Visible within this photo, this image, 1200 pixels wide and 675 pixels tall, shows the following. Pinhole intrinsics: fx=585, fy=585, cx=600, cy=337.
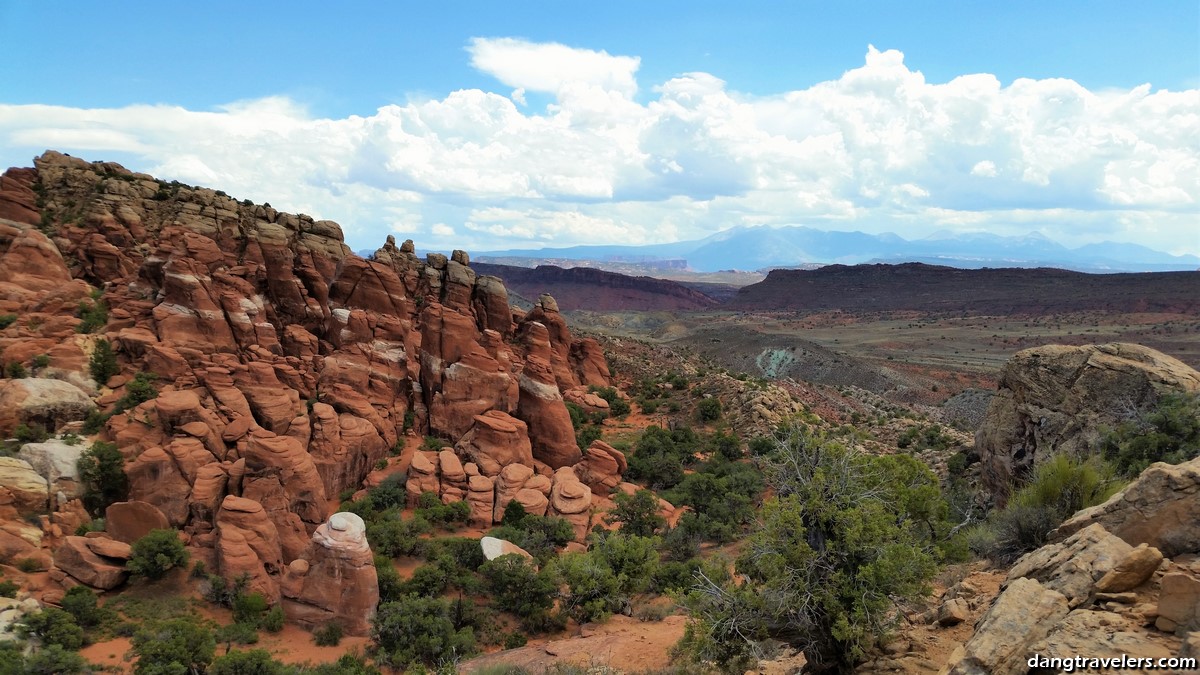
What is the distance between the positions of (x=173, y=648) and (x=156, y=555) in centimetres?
477

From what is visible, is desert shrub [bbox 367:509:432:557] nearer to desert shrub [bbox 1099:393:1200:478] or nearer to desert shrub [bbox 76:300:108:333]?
desert shrub [bbox 76:300:108:333]

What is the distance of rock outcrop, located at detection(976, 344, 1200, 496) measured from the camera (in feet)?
54.3

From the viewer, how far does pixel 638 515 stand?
23828mm

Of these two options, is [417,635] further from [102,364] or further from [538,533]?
[102,364]

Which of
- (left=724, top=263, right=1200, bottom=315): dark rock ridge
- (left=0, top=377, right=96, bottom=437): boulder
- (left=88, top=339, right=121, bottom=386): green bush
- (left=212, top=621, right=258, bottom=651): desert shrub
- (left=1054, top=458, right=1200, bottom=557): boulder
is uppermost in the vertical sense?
(left=724, top=263, right=1200, bottom=315): dark rock ridge

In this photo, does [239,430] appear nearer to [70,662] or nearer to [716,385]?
[70,662]

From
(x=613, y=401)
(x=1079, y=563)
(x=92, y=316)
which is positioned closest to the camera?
(x=1079, y=563)

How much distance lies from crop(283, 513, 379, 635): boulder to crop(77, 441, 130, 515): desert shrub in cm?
777

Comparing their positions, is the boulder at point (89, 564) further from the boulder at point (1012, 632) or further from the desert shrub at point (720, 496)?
the boulder at point (1012, 632)

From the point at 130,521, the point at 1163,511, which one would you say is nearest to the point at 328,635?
the point at 130,521

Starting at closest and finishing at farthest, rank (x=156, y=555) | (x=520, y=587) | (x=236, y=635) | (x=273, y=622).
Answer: (x=236, y=635) → (x=273, y=622) → (x=156, y=555) → (x=520, y=587)

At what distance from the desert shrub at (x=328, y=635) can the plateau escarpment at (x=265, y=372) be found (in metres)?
0.38

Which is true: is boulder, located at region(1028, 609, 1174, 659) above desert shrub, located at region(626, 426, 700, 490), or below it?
above

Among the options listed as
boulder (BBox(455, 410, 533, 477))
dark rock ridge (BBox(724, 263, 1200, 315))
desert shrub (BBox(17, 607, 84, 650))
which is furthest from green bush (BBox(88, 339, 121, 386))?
dark rock ridge (BBox(724, 263, 1200, 315))
